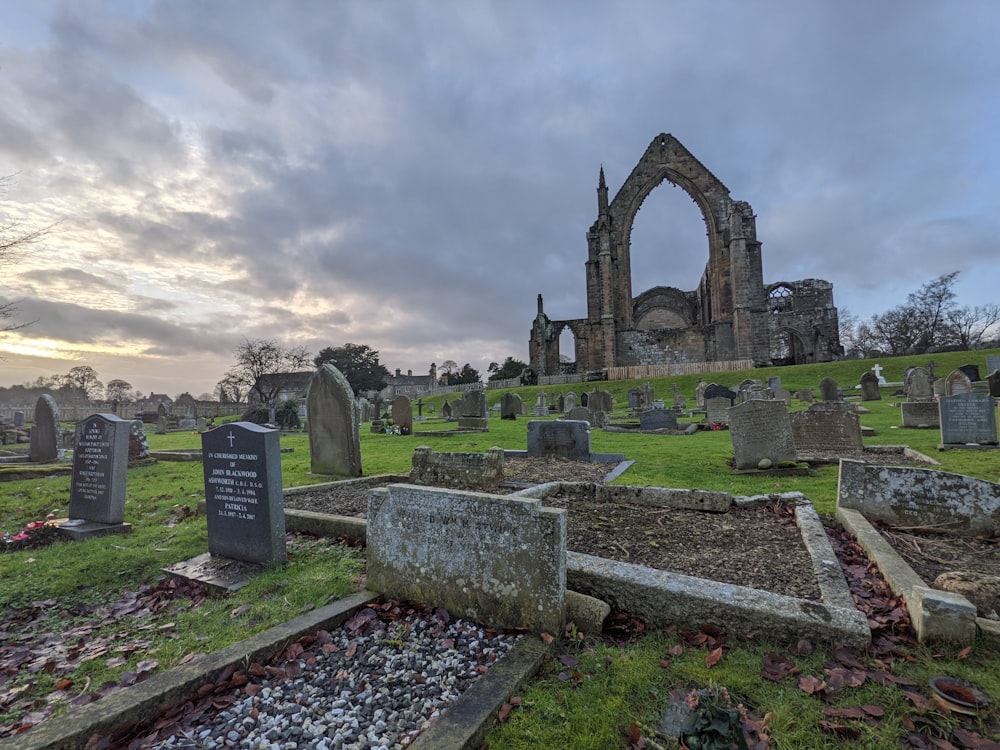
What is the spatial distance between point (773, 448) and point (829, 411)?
2.69 meters

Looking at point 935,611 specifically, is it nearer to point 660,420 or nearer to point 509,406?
point 660,420

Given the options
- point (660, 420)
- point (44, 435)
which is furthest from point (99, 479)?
point (660, 420)

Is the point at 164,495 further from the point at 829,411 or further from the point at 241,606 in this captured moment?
the point at 829,411

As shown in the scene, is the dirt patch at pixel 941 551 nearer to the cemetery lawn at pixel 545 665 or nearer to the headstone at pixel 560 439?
the cemetery lawn at pixel 545 665

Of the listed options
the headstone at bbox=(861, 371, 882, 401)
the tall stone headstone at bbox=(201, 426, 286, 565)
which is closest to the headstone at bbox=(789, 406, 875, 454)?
the tall stone headstone at bbox=(201, 426, 286, 565)

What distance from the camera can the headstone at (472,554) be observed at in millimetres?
2842

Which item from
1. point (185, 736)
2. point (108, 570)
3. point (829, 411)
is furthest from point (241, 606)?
→ point (829, 411)

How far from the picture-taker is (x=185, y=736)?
6.91ft

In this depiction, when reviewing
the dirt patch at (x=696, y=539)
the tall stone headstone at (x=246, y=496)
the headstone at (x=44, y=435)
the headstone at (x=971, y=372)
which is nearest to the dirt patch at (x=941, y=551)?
the dirt patch at (x=696, y=539)

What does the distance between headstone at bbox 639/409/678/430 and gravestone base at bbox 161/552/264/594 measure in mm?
12634

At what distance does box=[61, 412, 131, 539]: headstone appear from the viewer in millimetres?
5793

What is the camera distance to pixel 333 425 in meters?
8.46

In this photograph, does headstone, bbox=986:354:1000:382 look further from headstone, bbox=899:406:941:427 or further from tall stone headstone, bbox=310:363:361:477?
tall stone headstone, bbox=310:363:361:477

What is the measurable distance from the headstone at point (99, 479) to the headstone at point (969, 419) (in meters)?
13.5
